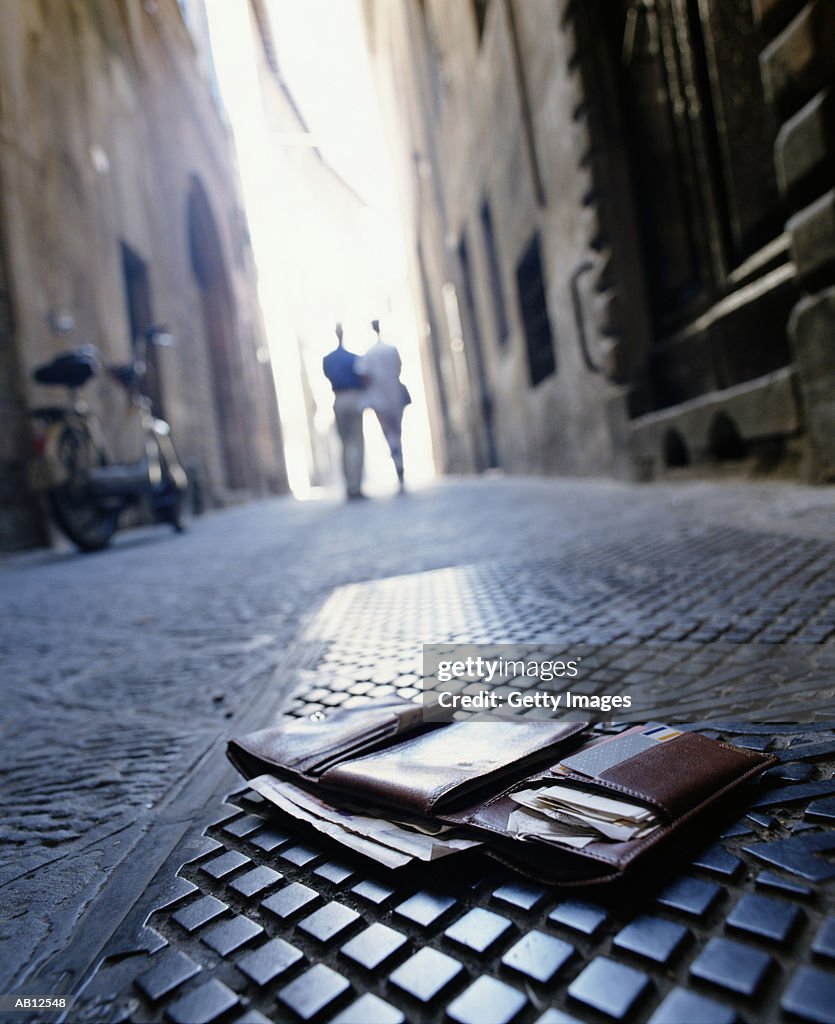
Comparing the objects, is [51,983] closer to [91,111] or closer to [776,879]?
[776,879]

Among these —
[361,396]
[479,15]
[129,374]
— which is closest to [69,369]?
[129,374]

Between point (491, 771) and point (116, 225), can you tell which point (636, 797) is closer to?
point (491, 771)

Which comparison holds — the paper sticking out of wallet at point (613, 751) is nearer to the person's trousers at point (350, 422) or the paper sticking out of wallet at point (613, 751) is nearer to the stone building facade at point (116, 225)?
the stone building facade at point (116, 225)

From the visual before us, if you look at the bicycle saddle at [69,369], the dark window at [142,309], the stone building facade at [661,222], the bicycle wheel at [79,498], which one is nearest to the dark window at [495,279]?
the stone building facade at [661,222]

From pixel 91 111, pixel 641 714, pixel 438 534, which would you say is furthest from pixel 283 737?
pixel 91 111

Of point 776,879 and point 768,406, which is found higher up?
point 768,406

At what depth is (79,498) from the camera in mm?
6391

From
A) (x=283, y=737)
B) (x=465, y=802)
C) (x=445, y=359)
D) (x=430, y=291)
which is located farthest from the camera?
(x=430, y=291)

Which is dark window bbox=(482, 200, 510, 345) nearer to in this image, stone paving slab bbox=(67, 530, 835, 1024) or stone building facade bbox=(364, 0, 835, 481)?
stone building facade bbox=(364, 0, 835, 481)

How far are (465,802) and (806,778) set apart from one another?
0.42m

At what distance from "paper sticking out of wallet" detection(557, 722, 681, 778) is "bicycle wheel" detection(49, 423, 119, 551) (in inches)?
237

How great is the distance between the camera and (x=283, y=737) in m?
1.17

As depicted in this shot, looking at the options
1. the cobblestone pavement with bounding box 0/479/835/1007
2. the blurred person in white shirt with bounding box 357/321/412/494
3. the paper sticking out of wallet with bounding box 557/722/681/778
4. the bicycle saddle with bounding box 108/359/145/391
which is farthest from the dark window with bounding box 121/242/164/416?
the paper sticking out of wallet with bounding box 557/722/681/778

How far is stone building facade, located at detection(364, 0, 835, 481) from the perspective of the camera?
3162 mm
